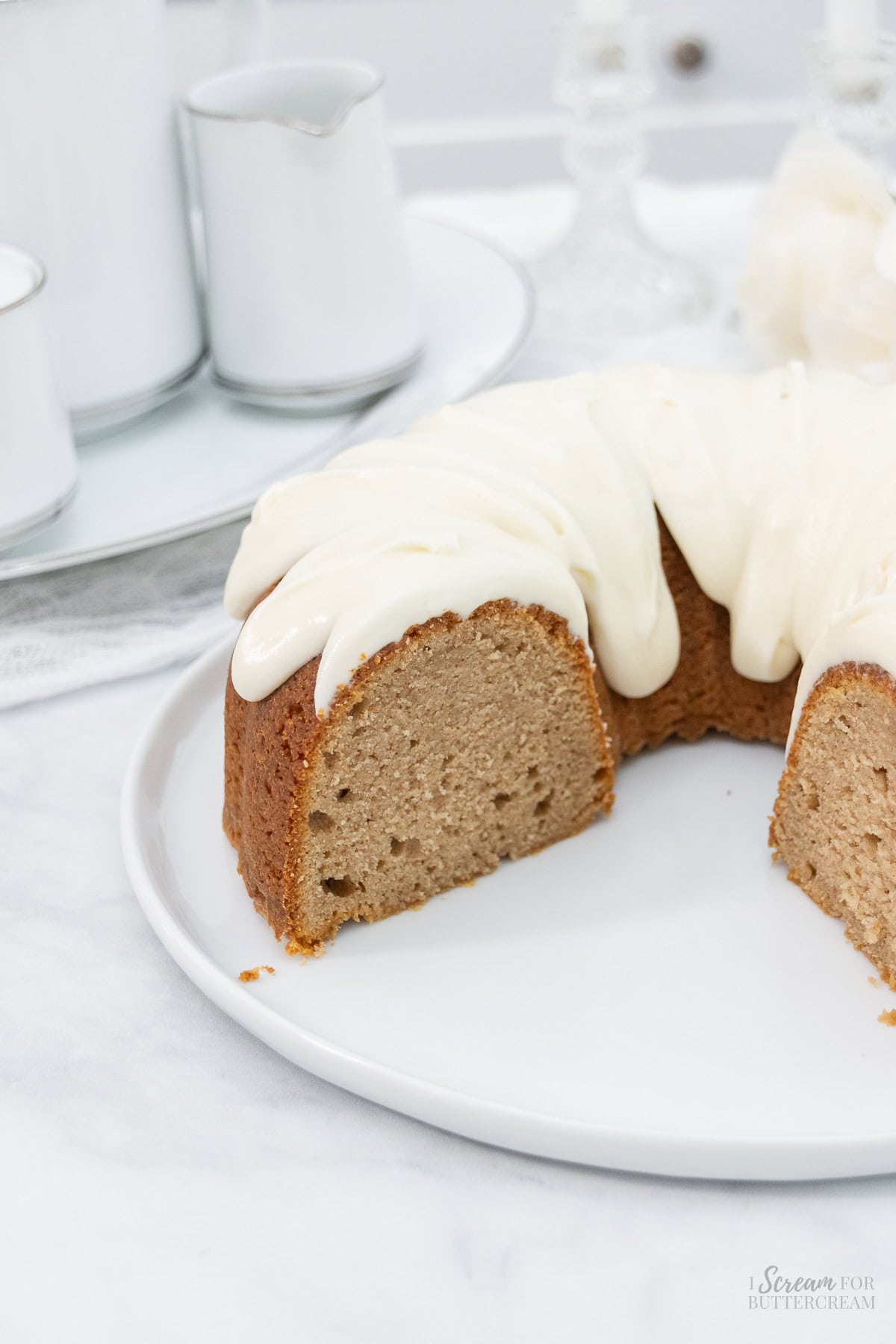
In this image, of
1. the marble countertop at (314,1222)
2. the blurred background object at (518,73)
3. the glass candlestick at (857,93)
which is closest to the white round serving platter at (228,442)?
the glass candlestick at (857,93)

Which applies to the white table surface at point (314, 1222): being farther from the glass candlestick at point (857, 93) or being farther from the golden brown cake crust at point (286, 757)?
the glass candlestick at point (857, 93)

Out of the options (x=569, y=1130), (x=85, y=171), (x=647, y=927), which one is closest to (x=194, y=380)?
(x=85, y=171)

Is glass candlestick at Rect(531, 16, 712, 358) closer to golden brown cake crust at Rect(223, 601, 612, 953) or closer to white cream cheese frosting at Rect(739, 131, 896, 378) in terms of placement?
white cream cheese frosting at Rect(739, 131, 896, 378)

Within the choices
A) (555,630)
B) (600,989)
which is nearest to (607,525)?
(555,630)

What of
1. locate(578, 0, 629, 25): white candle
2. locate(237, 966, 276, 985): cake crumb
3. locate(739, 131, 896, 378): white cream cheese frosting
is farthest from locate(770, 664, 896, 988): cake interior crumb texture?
locate(578, 0, 629, 25): white candle

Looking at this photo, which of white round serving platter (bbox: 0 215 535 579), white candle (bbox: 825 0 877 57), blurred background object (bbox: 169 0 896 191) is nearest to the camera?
white round serving platter (bbox: 0 215 535 579)

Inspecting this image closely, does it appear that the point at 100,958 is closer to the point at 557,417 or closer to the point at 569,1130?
the point at 569,1130
